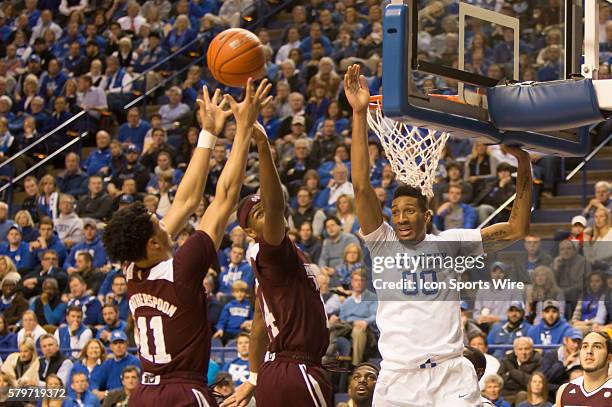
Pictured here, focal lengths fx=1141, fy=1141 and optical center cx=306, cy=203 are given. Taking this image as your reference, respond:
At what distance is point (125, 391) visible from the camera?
10.2 m

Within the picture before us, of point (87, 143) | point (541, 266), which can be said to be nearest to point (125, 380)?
point (541, 266)

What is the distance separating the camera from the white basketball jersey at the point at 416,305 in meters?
5.90

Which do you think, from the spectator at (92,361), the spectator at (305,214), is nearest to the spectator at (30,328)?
the spectator at (92,361)

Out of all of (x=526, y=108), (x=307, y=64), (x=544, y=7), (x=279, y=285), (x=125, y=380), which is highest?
(x=307, y=64)

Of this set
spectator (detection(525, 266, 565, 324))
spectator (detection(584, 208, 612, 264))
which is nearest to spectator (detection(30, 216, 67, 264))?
spectator (detection(525, 266, 565, 324))

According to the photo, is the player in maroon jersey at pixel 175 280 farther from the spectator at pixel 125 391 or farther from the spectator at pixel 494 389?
the spectator at pixel 125 391

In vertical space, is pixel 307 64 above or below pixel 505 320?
above

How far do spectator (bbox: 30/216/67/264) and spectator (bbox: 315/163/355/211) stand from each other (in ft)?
11.1

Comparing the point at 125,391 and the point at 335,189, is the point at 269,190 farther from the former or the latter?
the point at 335,189

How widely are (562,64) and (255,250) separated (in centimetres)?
207

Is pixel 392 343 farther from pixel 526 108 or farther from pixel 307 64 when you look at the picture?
pixel 307 64

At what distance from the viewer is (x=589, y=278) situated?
9.79m

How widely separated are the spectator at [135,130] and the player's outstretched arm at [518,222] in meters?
9.85

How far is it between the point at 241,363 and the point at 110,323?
202 cm
